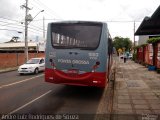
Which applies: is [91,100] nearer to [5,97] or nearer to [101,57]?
[101,57]

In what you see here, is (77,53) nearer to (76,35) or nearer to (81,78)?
(76,35)

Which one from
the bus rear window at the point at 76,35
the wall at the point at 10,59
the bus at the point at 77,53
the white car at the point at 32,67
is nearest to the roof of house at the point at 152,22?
the bus at the point at 77,53

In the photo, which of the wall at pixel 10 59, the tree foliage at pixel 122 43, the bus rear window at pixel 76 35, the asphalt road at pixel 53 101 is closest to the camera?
the asphalt road at pixel 53 101

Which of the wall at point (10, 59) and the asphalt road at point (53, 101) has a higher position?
the wall at point (10, 59)

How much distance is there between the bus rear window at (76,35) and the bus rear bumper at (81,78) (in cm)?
111

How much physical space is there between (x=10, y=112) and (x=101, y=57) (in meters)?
4.28

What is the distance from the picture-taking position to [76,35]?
11594 millimetres

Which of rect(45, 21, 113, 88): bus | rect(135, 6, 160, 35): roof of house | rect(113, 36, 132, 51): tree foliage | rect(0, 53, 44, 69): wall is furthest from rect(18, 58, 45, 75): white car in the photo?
rect(113, 36, 132, 51): tree foliage

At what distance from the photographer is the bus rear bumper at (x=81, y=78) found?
11172 mm

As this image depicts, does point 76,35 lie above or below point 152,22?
below

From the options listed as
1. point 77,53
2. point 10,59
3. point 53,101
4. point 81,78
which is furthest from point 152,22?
point 10,59

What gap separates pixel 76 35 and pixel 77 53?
798 mm

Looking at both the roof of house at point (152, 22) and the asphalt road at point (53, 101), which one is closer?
the roof of house at point (152, 22)

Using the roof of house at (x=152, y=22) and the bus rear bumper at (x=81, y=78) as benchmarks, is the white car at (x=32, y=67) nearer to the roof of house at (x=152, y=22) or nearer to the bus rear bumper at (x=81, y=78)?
the bus rear bumper at (x=81, y=78)
